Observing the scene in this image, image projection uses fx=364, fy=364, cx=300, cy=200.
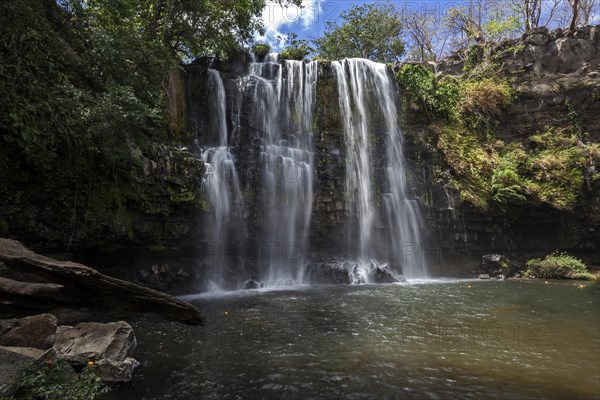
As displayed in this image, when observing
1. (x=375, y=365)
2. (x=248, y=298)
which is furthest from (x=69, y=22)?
(x=375, y=365)

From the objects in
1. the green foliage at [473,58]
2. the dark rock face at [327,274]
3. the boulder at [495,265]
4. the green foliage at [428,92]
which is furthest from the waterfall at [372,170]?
the green foliage at [473,58]

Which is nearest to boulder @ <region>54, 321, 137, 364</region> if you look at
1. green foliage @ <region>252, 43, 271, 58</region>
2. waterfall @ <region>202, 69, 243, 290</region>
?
waterfall @ <region>202, 69, 243, 290</region>

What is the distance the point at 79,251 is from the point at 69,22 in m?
7.02

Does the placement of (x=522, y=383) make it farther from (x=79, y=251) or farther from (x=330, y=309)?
(x=79, y=251)

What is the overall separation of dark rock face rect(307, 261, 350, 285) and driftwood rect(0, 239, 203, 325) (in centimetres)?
930

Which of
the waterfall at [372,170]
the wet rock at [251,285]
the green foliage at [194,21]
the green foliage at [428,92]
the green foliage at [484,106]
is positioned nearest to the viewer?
the wet rock at [251,285]

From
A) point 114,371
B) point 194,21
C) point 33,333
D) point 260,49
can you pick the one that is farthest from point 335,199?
point 33,333

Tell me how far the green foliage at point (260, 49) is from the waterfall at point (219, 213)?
21.9 feet

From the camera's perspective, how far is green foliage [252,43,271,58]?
19047 millimetres

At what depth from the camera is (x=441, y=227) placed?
17.1 metres

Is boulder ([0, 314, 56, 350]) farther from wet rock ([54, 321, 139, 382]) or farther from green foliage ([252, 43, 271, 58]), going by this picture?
green foliage ([252, 43, 271, 58])

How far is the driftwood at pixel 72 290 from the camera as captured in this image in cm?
481

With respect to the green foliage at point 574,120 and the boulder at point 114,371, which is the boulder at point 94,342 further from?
the green foliage at point 574,120

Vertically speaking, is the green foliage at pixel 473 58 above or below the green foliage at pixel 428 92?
above
